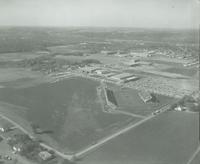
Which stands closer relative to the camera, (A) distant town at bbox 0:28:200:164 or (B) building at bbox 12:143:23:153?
(B) building at bbox 12:143:23:153

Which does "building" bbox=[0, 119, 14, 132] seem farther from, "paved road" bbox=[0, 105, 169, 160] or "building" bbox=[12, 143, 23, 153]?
"building" bbox=[12, 143, 23, 153]

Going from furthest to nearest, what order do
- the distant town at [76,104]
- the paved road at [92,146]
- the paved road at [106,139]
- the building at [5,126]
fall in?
the building at [5,126] < the distant town at [76,104] < the paved road at [106,139] < the paved road at [92,146]

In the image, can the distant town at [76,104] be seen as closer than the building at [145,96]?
Yes

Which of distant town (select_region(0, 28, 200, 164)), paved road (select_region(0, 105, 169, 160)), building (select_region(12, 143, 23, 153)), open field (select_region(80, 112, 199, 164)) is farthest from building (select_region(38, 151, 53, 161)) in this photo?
open field (select_region(80, 112, 199, 164))

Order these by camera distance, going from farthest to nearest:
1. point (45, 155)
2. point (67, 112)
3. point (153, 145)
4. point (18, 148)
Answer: point (67, 112)
point (153, 145)
point (18, 148)
point (45, 155)

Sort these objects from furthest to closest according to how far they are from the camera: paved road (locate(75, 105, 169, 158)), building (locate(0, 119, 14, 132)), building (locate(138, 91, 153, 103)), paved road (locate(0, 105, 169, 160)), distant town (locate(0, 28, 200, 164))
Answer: building (locate(138, 91, 153, 103))
building (locate(0, 119, 14, 132))
distant town (locate(0, 28, 200, 164))
paved road (locate(75, 105, 169, 158))
paved road (locate(0, 105, 169, 160))

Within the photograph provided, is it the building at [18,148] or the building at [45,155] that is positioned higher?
the building at [18,148]

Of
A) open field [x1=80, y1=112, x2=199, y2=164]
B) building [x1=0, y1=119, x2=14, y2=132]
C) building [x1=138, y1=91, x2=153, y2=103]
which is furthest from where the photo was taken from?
building [x1=138, y1=91, x2=153, y2=103]

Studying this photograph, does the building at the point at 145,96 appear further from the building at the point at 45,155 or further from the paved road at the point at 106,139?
the building at the point at 45,155

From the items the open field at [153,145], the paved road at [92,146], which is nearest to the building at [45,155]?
the paved road at [92,146]

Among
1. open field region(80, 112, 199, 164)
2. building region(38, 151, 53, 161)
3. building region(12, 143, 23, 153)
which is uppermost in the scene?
building region(12, 143, 23, 153)

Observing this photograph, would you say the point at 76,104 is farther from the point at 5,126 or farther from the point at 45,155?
the point at 45,155

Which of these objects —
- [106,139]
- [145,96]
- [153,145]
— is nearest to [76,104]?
[145,96]

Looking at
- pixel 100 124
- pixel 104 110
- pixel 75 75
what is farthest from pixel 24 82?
pixel 100 124
